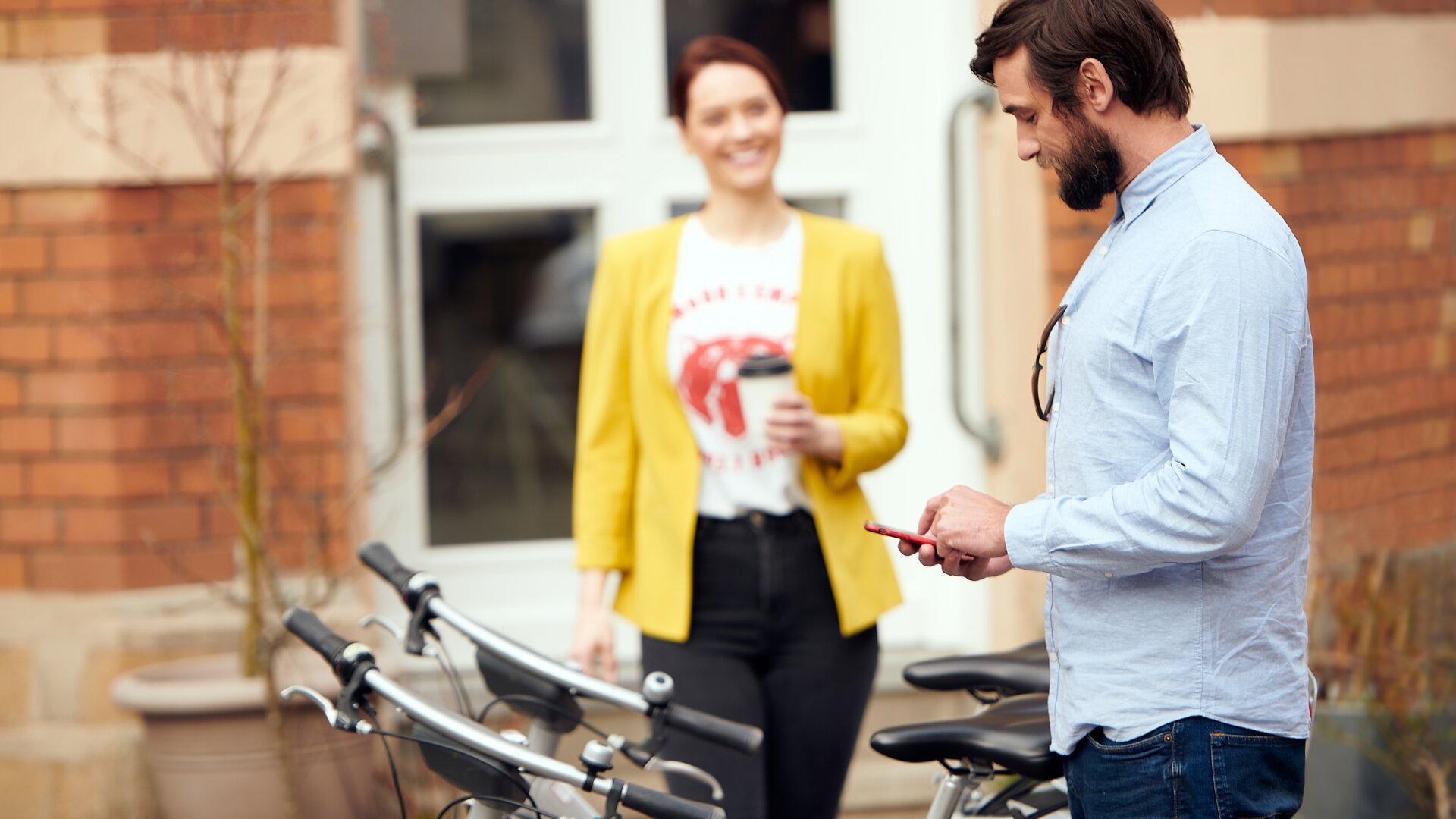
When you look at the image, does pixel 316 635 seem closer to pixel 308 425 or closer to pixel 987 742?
pixel 987 742

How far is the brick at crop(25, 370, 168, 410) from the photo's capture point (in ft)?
11.9

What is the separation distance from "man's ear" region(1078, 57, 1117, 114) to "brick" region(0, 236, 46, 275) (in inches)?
115

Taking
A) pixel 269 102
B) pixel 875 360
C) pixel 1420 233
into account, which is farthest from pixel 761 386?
pixel 1420 233

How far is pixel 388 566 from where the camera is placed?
7.34ft

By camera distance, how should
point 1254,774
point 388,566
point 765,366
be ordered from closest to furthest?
point 1254,774
point 388,566
point 765,366

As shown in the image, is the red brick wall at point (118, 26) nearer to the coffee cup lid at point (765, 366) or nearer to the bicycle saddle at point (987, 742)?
the coffee cup lid at point (765, 366)

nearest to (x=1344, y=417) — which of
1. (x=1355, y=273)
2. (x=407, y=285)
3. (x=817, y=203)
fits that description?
(x=1355, y=273)

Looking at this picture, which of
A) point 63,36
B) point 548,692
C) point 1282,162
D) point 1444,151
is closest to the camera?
point 548,692

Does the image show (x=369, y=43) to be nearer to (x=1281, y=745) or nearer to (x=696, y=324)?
(x=696, y=324)

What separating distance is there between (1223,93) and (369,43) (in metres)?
2.32

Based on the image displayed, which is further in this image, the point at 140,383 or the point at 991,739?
the point at 140,383

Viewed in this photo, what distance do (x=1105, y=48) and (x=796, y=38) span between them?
300 centimetres

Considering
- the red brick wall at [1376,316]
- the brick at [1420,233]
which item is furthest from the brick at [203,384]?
the brick at [1420,233]

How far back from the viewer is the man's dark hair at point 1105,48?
1592 millimetres
